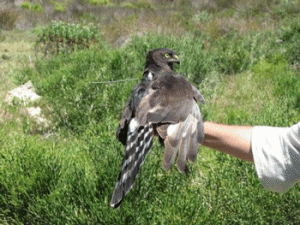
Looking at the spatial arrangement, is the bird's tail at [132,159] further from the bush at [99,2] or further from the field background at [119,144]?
the bush at [99,2]

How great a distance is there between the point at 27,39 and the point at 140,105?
1527 centimetres

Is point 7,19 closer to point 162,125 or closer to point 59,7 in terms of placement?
point 59,7

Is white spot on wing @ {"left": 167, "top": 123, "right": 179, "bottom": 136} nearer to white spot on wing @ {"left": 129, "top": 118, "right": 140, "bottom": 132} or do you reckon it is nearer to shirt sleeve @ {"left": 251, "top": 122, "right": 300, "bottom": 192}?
white spot on wing @ {"left": 129, "top": 118, "right": 140, "bottom": 132}

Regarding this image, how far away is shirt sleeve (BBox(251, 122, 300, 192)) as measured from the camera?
4.61 ft

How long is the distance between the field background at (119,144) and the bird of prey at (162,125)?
32.7 inches

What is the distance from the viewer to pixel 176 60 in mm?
2594

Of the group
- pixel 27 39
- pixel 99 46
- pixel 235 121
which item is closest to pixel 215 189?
pixel 235 121

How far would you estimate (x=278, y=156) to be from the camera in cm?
146

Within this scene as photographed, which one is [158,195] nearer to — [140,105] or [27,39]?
[140,105]

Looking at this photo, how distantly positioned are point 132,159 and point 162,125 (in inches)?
10.2

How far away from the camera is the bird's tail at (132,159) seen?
1.55 m

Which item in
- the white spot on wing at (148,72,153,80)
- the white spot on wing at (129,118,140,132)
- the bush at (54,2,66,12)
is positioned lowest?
the bush at (54,2,66,12)

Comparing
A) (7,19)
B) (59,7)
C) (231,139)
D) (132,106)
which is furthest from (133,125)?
(59,7)

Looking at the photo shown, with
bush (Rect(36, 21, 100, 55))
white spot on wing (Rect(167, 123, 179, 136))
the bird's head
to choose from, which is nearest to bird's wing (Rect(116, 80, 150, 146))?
white spot on wing (Rect(167, 123, 179, 136))
